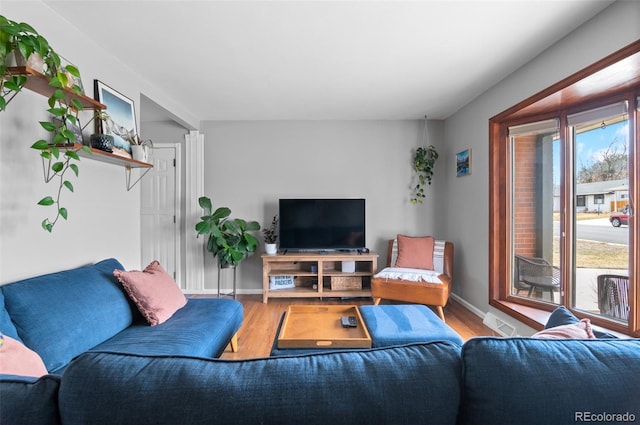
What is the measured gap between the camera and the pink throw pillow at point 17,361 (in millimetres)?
884

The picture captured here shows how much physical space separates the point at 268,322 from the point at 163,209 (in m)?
2.14

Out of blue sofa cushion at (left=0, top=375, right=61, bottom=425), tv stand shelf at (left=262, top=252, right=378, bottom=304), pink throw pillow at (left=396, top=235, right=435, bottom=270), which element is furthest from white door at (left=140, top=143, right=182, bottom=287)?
blue sofa cushion at (left=0, top=375, right=61, bottom=425)

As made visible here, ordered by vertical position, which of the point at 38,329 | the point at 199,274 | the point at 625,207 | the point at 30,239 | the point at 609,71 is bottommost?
the point at 199,274

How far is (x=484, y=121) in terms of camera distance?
2871 millimetres

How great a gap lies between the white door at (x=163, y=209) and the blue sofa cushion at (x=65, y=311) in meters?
2.01

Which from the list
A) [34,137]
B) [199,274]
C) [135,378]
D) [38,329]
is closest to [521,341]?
[135,378]

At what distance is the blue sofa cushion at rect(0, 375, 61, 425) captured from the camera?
54 cm

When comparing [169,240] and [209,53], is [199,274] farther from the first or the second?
[209,53]

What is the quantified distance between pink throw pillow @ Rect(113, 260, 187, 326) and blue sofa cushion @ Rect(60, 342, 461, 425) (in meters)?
1.26

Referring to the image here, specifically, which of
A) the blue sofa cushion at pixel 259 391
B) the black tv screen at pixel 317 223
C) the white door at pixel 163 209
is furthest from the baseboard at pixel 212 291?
the blue sofa cushion at pixel 259 391

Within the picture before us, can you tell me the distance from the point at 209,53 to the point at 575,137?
2.99 metres

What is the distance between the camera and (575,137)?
7.29 ft

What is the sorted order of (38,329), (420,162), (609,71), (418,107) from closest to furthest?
1. (38,329)
2. (609,71)
3. (418,107)
4. (420,162)

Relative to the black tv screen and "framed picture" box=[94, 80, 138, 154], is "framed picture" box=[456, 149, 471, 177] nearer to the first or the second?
the black tv screen
